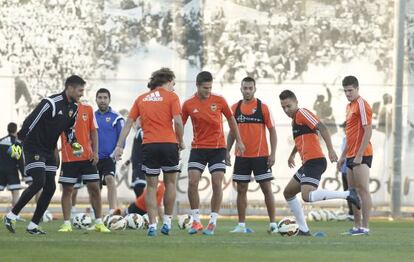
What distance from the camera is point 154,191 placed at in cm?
1566

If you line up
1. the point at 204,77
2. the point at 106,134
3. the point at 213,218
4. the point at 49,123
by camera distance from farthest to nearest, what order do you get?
the point at 106,134 → the point at 213,218 → the point at 204,77 → the point at 49,123

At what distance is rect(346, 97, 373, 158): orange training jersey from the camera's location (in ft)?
53.1

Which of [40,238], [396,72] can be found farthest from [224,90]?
[40,238]

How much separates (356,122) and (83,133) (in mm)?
4089

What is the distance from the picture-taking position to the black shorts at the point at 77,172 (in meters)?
17.0

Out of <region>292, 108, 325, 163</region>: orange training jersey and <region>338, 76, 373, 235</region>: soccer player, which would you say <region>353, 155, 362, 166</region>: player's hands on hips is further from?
<region>292, 108, 325, 163</region>: orange training jersey

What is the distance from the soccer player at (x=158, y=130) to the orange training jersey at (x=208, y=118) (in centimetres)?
113

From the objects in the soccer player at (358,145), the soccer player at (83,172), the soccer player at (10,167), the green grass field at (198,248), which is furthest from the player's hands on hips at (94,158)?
the soccer player at (10,167)

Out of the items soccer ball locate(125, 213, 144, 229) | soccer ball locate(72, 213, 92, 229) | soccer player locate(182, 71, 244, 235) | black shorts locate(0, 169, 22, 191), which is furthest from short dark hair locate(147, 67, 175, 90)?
black shorts locate(0, 169, 22, 191)

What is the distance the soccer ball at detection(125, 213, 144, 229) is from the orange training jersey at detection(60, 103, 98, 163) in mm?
1322

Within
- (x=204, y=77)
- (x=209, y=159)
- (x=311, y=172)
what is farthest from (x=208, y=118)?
(x=311, y=172)

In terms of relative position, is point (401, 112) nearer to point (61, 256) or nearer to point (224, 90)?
point (224, 90)

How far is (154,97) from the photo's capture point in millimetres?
15500

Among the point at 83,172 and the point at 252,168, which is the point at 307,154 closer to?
the point at 252,168
